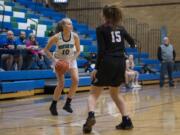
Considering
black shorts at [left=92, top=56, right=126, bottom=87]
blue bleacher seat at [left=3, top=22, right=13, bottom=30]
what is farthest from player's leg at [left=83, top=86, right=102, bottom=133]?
blue bleacher seat at [left=3, top=22, right=13, bottom=30]

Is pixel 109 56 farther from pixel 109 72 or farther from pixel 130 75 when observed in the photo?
pixel 130 75

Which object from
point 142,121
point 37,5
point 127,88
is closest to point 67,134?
point 142,121

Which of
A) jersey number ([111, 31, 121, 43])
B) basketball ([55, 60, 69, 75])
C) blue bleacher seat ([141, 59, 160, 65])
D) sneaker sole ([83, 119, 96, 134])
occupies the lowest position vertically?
blue bleacher seat ([141, 59, 160, 65])

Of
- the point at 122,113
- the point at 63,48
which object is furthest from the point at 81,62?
the point at 122,113

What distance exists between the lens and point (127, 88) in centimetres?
1591

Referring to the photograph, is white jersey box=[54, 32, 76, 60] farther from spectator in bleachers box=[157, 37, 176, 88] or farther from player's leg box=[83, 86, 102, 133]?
spectator in bleachers box=[157, 37, 176, 88]

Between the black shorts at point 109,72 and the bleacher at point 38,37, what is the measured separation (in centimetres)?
609

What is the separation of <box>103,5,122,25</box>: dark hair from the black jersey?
0.28 feet

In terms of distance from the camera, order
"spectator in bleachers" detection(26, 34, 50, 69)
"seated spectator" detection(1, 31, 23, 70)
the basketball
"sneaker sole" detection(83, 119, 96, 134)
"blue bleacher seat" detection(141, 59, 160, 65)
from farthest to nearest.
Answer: "blue bleacher seat" detection(141, 59, 160, 65), "spectator in bleachers" detection(26, 34, 50, 69), "seated spectator" detection(1, 31, 23, 70), the basketball, "sneaker sole" detection(83, 119, 96, 134)

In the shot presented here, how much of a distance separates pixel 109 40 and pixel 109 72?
16.7 inches

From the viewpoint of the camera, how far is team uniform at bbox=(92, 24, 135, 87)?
19.7ft

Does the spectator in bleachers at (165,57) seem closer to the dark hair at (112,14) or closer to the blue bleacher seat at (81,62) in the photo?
the blue bleacher seat at (81,62)

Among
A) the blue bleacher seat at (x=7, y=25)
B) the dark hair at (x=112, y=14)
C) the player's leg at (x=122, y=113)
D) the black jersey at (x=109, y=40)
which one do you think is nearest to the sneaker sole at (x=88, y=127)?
the player's leg at (x=122, y=113)

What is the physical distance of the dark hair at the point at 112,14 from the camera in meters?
6.00
